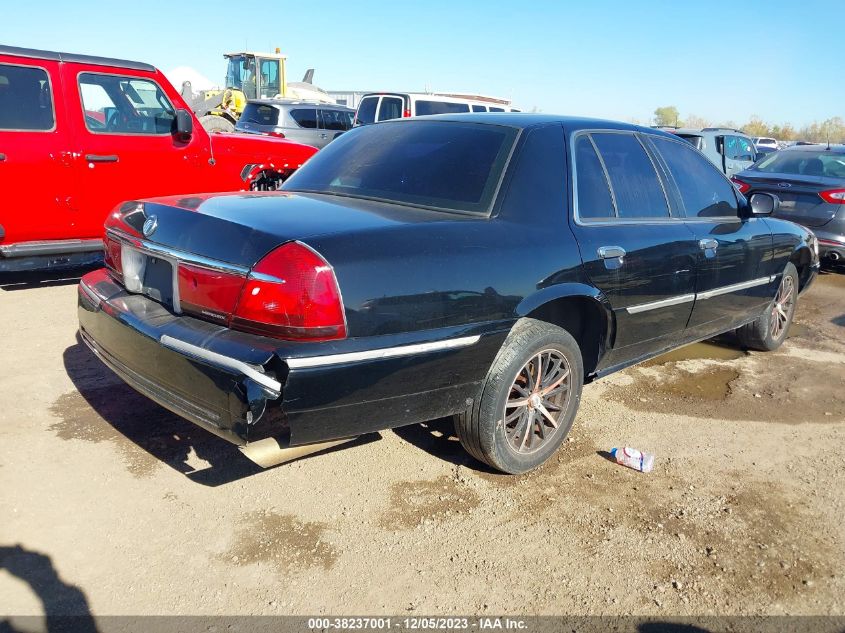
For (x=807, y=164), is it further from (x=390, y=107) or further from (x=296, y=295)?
(x=296, y=295)

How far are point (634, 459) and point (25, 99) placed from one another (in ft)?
17.7

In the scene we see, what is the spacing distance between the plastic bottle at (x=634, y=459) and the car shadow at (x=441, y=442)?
0.65m

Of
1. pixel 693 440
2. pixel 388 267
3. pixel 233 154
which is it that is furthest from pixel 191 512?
pixel 233 154

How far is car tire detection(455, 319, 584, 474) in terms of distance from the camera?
301cm

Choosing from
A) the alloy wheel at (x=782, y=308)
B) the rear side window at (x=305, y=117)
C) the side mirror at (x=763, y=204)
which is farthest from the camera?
the rear side window at (x=305, y=117)

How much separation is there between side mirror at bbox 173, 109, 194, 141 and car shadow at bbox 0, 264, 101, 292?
4.76 feet

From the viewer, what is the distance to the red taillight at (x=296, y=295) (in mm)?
2445

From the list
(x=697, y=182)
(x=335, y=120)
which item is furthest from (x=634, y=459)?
(x=335, y=120)

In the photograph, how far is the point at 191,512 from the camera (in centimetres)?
290

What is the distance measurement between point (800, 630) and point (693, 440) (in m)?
1.51

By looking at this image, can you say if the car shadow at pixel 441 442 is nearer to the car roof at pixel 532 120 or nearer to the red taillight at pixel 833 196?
the car roof at pixel 532 120

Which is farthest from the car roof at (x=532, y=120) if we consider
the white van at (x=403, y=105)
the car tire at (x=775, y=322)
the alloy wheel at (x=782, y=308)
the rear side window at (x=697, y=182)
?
the white van at (x=403, y=105)

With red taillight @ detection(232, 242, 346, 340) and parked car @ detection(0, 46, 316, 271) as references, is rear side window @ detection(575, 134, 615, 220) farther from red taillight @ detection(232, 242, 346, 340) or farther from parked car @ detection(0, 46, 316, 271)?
parked car @ detection(0, 46, 316, 271)

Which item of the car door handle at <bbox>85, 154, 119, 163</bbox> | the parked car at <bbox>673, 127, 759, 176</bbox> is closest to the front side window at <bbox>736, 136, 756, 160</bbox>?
the parked car at <bbox>673, 127, 759, 176</bbox>
